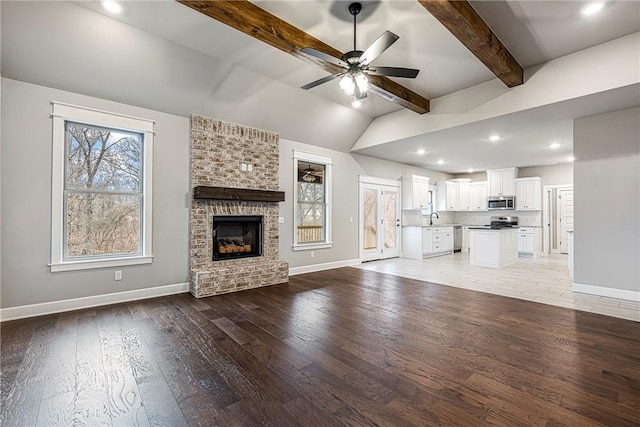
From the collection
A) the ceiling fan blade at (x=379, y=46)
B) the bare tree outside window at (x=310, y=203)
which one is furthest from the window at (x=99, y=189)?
the ceiling fan blade at (x=379, y=46)

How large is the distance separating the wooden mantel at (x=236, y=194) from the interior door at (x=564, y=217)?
8.60m

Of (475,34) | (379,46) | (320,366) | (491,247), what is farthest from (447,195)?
(320,366)

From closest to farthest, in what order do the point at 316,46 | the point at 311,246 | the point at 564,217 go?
1. the point at 316,46
2. the point at 311,246
3. the point at 564,217

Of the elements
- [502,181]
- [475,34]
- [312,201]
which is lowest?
[312,201]

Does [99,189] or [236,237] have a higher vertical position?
[99,189]

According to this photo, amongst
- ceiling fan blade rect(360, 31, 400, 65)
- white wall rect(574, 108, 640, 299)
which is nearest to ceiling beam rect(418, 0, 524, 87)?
ceiling fan blade rect(360, 31, 400, 65)

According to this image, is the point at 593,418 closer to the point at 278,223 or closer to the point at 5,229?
the point at 278,223

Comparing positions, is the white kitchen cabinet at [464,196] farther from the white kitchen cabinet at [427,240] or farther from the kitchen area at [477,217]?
the white kitchen cabinet at [427,240]

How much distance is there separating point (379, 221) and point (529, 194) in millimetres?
4960

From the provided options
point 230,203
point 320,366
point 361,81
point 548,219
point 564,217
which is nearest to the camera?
point 320,366

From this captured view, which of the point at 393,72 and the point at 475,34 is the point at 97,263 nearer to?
the point at 393,72

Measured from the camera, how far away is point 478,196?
9844 mm

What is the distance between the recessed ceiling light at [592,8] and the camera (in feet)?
9.21

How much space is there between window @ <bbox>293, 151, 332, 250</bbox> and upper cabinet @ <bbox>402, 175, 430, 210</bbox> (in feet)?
9.43
